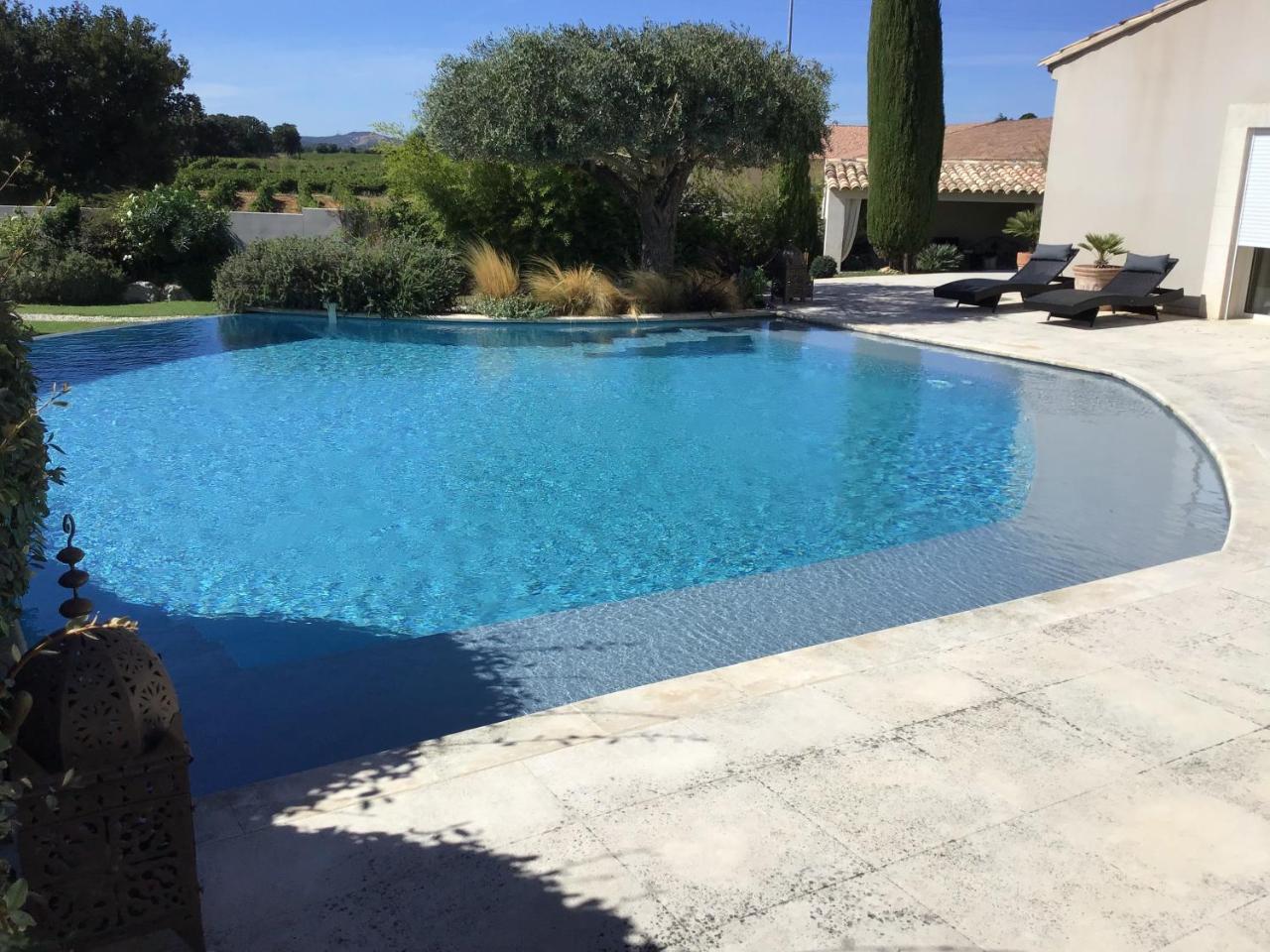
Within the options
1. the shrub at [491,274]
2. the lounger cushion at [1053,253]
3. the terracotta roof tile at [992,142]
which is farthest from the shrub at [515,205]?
the terracotta roof tile at [992,142]

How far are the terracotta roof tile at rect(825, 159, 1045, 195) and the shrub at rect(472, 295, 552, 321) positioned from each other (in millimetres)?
12753

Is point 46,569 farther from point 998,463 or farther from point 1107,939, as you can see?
point 998,463

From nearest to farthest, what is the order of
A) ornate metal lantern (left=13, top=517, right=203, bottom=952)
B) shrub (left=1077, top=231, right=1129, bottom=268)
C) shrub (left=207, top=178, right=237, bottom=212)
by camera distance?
1. ornate metal lantern (left=13, top=517, right=203, bottom=952)
2. shrub (left=1077, top=231, right=1129, bottom=268)
3. shrub (left=207, top=178, right=237, bottom=212)

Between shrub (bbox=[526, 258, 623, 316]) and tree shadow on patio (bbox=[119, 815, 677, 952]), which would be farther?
shrub (bbox=[526, 258, 623, 316])

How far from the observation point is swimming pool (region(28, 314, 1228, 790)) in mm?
5307

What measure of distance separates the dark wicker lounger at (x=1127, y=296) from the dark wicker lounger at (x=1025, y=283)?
0.83 m

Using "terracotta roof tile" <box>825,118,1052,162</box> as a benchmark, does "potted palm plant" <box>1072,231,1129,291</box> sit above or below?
below

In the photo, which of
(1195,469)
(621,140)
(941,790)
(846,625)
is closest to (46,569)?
(846,625)

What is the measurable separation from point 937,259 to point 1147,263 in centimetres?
1038

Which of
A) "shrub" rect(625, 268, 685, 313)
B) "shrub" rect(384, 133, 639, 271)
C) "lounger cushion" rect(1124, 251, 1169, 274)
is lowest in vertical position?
"shrub" rect(625, 268, 685, 313)

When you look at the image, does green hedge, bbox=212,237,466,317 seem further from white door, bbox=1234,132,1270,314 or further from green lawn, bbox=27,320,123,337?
white door, bbox=1234,132,1270,314

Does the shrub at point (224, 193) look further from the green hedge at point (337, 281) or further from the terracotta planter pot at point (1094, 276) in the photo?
the terracotta planter pot at point (1094, 276)

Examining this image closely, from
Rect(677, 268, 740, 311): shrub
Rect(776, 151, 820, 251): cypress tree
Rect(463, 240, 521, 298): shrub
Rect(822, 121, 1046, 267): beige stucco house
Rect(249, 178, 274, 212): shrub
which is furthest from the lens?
Rect(249, 178, 274, 212): shrub

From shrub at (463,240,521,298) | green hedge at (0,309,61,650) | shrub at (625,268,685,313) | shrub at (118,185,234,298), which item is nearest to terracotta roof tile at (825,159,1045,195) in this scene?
shrub at (625,268,685,313)
